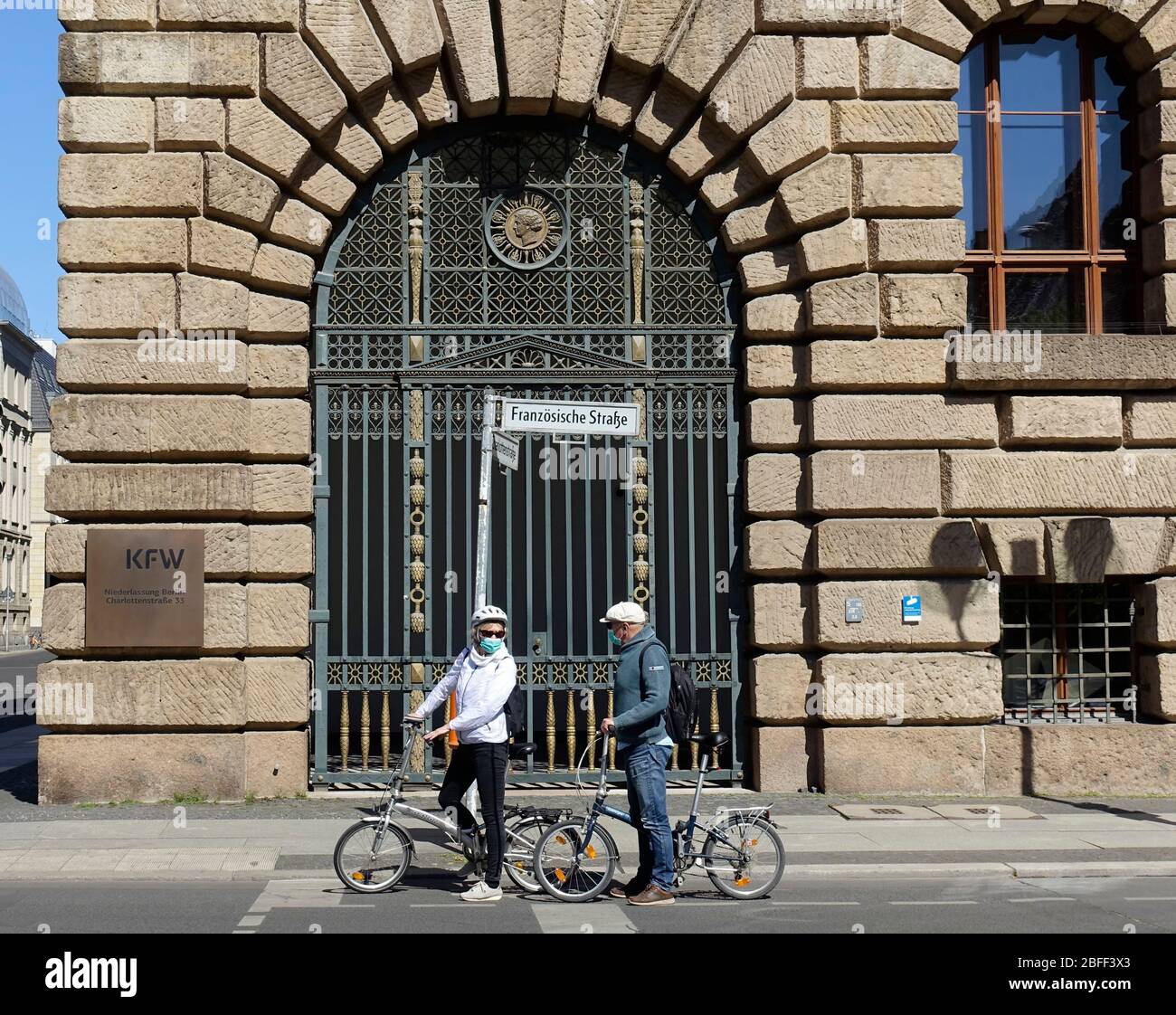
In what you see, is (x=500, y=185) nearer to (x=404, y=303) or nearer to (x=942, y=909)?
(x=404, y=303)

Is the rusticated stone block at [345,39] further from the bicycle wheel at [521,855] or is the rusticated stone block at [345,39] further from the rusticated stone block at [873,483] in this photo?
the bicycle wheel at [521,855]

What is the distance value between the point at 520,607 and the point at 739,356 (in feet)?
→ 11.0

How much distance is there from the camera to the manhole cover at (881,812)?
12578mm

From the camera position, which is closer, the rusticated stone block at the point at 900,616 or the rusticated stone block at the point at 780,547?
the rusticated stone block at the point at 900,616

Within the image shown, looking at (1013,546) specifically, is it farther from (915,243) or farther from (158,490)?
(158,490)

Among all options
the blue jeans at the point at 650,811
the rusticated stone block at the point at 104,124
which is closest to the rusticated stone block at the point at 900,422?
the blue jeans at the point at 650,811

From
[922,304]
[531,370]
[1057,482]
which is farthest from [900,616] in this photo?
[531,370]

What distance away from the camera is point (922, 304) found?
543 inches

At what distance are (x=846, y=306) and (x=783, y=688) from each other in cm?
357

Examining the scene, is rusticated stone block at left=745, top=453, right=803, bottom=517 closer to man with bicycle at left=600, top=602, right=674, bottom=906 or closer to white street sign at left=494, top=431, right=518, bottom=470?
white street sign at left=494, top=431, right=518, bottom=470

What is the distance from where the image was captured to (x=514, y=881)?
9719 millimetres

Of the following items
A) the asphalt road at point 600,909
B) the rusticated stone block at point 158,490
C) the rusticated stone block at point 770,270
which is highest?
the rusticated stone block at point 770,270

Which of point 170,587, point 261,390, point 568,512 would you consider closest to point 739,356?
point 568,512

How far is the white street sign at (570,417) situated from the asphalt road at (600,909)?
402 cm
